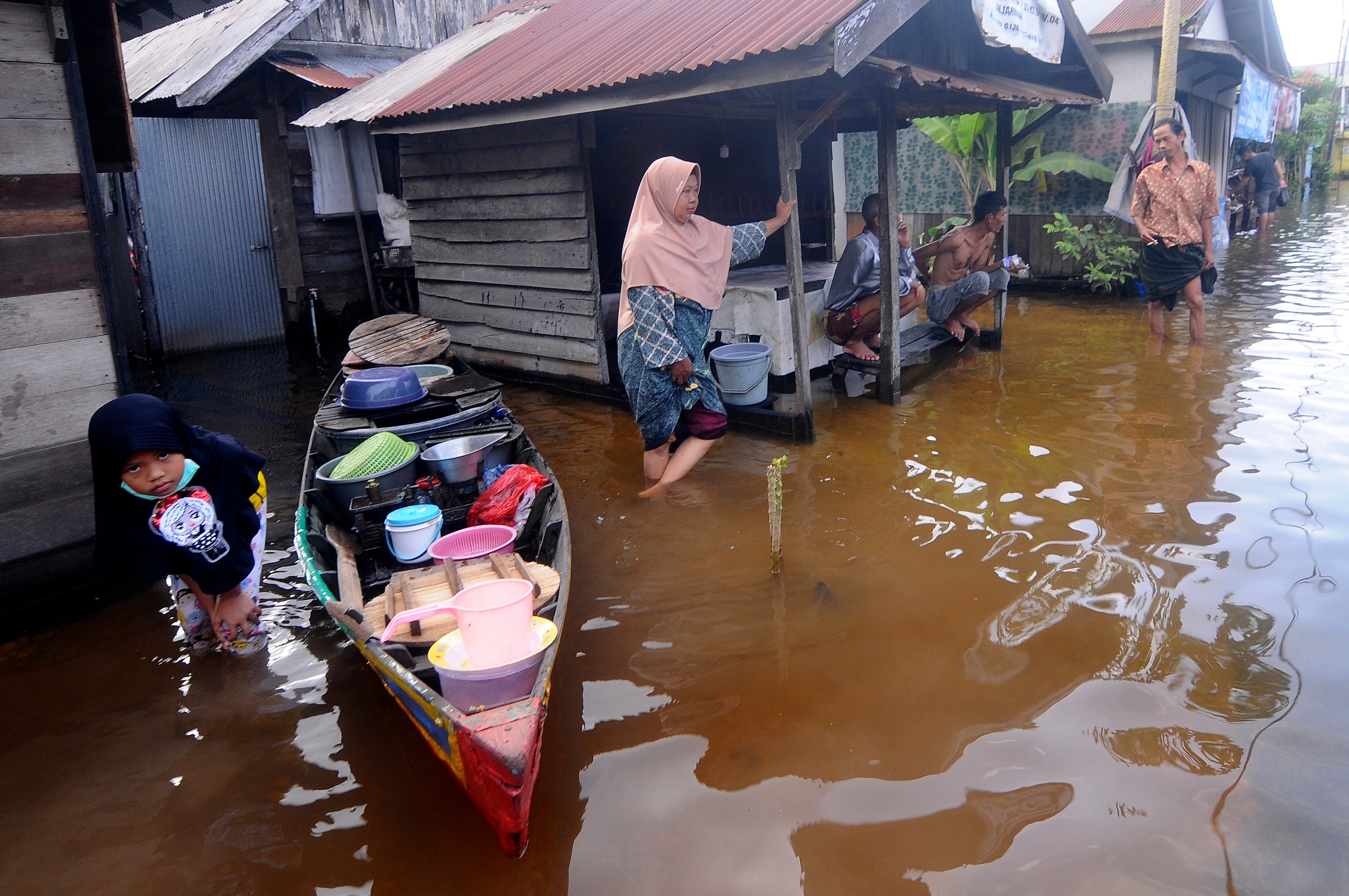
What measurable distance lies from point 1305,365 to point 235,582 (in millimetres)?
8181

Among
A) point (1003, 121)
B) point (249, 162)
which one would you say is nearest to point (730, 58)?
point (1003, 121)

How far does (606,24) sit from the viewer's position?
25.3 ft

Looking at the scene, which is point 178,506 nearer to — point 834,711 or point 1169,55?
point 834,711

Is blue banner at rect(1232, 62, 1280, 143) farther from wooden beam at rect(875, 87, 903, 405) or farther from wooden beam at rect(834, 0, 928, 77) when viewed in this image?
wooden beam at rect(834, 0, 928, 77)

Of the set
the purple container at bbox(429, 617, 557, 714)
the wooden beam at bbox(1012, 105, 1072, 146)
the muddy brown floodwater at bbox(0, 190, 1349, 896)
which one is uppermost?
the wooden beam at bbox(1012, 105, 1072, 146)

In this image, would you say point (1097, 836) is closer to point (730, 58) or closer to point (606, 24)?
point (730, 58)

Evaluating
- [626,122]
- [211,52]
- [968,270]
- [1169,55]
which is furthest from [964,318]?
[211,52]

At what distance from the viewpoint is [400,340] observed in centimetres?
723

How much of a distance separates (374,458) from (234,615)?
1017mm

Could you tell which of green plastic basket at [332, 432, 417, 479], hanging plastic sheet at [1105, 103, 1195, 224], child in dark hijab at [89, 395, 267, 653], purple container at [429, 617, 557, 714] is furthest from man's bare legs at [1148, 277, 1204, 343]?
child in dark hijab at [89, 395, 267, 653]

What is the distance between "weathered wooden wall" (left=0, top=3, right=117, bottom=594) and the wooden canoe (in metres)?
1.24

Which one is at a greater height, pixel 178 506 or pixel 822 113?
pixel 822 113

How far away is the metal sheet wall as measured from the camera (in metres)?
10.1

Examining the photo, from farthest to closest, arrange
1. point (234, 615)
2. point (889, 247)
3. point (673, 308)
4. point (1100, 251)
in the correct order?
point (1100, 251) < point (889, 247) < point (673, 308) < point (234, 615)
